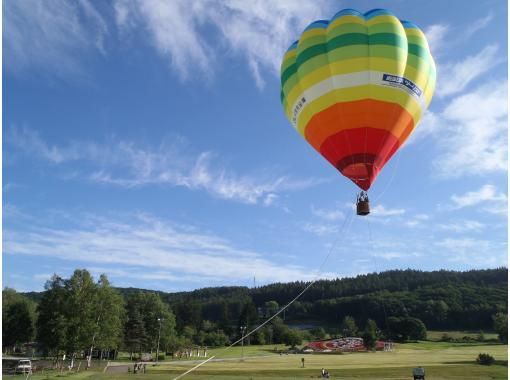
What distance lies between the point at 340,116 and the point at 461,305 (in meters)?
178

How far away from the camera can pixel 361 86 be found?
901 inches

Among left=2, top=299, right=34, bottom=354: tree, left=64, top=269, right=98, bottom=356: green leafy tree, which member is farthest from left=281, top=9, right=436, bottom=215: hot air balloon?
left=2, top=299, right=34, bottom=354: tree

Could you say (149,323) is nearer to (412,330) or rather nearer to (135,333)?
(135,333)

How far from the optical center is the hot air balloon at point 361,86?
904 inches

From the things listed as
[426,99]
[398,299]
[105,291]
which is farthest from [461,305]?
[426,99]

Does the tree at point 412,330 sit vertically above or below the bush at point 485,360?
above

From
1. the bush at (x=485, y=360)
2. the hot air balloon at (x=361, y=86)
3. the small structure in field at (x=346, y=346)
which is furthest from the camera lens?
the small structure in field at (x=346, y=346)

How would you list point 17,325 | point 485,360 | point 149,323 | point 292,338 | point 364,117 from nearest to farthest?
1. point 364,117
2. point 485,360
3. point 17,325
4. point 149,323
5. point 292,338

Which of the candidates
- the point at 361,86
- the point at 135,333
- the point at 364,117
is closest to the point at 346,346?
the point at 135,333

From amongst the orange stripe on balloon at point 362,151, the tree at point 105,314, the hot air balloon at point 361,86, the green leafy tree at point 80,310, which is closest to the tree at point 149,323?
the tree at point 105,314

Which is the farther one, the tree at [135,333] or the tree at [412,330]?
the tree at [412,330]

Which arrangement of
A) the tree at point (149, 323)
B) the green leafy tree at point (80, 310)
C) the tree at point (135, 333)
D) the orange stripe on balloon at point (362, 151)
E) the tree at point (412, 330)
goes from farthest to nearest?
the tree at point (412, 330), the tree at point (149, 323), the tree at point (135, 333), the green leafy tree at point (80, 310), the orange stripe on balloon at point (362, 151)

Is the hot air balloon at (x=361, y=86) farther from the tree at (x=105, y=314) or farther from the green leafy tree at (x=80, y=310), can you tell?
the tree at (x=105, y=314)

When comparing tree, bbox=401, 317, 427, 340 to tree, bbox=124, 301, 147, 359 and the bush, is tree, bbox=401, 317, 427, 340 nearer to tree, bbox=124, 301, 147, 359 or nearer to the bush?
the bush
